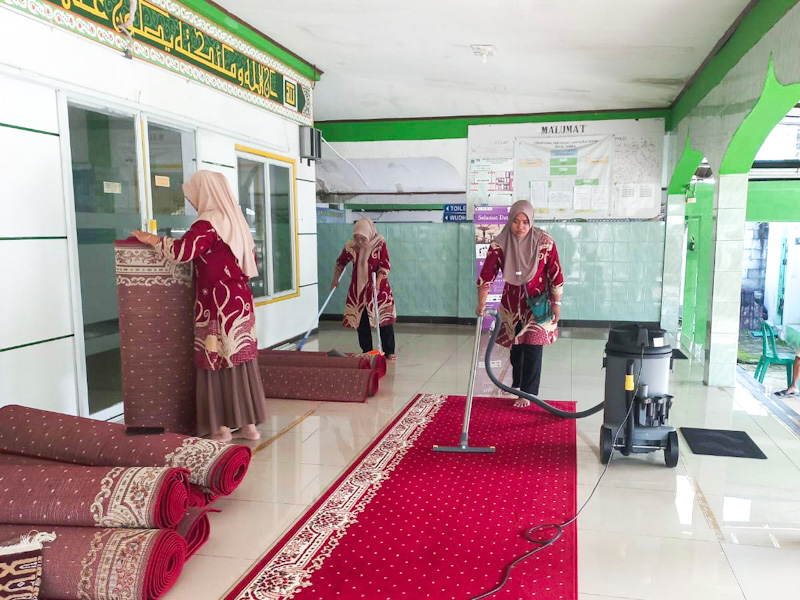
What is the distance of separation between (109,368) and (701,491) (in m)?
3.58

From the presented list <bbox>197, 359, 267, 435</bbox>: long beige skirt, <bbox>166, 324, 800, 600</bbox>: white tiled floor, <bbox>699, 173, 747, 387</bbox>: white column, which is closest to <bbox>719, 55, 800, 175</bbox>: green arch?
<bbox>699, 173, 747, 387</bbox>: white column

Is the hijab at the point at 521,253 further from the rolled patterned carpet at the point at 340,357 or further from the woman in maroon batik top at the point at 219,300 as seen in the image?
the woman in maroon batik top at the point at 219,300

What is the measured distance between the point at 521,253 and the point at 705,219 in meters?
4.73

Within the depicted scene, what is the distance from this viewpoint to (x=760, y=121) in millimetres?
4367

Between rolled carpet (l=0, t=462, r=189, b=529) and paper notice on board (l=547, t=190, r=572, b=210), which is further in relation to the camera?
paper notice on board (l=547, t=190, r=572, b=210)

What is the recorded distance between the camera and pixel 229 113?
5301 millimetres

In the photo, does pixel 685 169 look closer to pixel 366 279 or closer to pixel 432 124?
pixel 432 124

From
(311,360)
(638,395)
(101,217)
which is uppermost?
(101,217)

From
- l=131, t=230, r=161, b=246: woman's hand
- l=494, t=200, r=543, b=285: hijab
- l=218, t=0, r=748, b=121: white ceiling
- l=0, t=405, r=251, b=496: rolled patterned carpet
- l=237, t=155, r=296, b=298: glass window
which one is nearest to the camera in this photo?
l=0, t=405, r=251, b=496: rolled patterned carpet

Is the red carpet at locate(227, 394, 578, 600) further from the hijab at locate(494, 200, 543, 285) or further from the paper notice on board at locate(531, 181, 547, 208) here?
the paper notice on board at locate(531, 181, 547, 208)

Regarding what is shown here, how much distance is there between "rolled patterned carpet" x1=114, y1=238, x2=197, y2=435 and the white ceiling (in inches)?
100

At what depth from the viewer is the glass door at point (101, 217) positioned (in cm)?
377

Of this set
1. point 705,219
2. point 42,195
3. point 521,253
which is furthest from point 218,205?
point 705,219

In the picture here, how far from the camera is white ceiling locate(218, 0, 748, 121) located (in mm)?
4750
